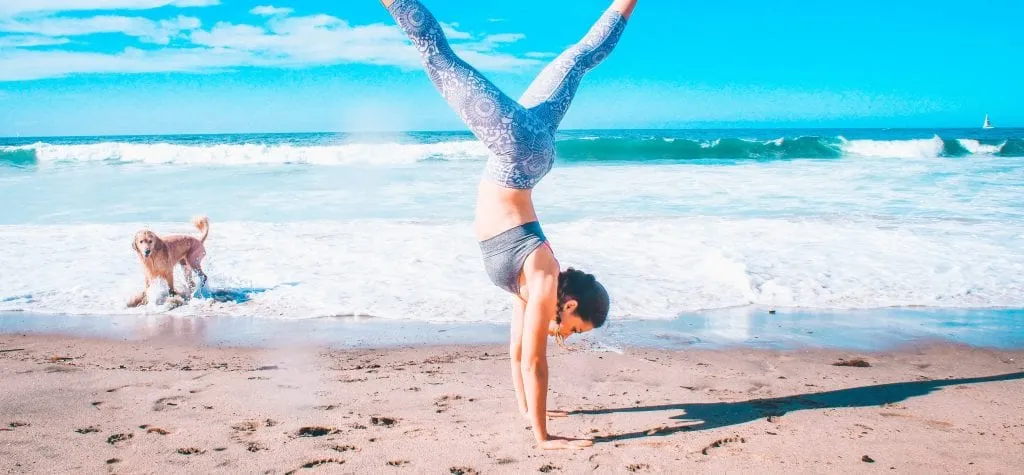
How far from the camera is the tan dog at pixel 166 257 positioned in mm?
6727

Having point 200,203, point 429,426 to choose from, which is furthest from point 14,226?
point 429,426

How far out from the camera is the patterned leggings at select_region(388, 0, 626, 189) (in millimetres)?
3092

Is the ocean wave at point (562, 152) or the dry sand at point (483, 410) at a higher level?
the ocean wave at point (562, 152)

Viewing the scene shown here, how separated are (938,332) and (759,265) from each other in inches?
94.4

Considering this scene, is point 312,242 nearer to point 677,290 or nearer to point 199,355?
point 199,355

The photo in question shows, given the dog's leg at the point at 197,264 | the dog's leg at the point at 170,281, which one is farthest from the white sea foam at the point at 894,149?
the dog's leg at the point at 170,281

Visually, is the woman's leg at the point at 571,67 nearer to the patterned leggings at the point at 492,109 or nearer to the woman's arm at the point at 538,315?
the patterned leggings at the point at 492,109

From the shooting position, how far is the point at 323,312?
6453mm

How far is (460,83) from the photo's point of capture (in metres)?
3.15

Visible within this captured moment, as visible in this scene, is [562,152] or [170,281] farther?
[562,152]

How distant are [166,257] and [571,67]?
526 centimetres

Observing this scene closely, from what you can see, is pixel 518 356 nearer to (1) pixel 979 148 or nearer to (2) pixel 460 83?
(2) pixel 460 83

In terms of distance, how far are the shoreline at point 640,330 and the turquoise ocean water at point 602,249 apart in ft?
0.14

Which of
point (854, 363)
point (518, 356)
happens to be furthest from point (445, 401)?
point (854, 363)
